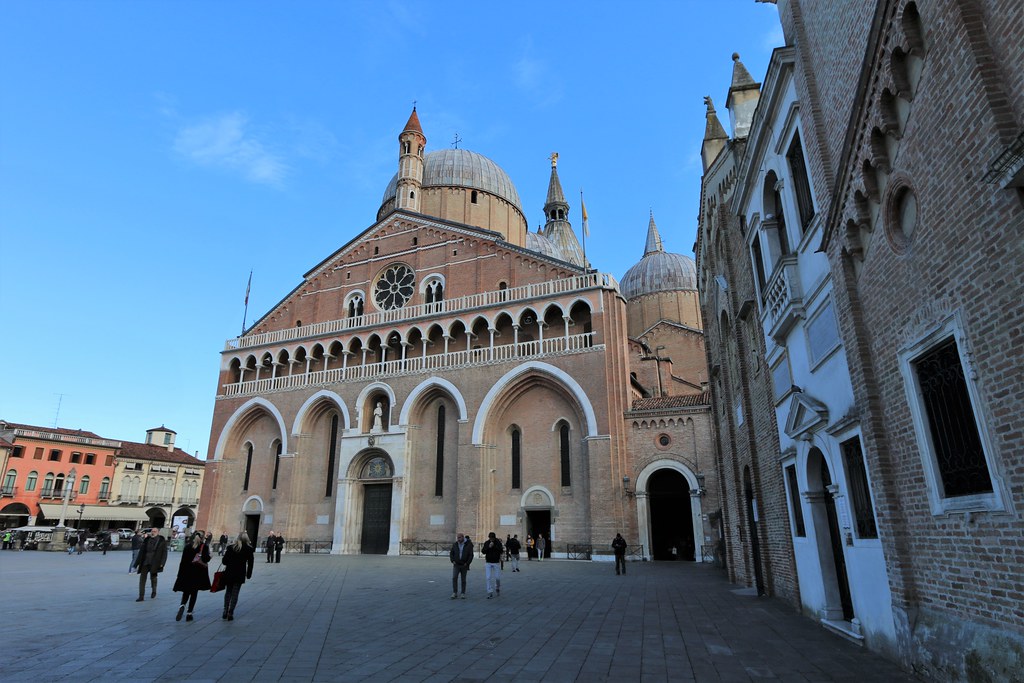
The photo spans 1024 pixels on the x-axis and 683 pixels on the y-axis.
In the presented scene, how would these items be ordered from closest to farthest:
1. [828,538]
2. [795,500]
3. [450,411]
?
1. [828,538]
2. [795,500]
3. [450,411]

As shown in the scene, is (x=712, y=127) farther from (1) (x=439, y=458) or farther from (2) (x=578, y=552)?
(1) (x=439, y=458)

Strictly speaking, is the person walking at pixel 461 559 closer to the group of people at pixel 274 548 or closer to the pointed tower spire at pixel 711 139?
the pointed tower spire at pixel 711 139

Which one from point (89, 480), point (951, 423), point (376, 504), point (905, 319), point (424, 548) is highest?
point (89, 480)

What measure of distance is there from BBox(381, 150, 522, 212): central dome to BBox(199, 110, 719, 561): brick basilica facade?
3.42m

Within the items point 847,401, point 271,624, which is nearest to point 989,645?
point 847,401

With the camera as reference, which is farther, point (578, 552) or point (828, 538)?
point (578, 552)

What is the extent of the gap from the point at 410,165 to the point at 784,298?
31541mm

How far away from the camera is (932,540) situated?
527 cm

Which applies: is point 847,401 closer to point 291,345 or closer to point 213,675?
point 213,675

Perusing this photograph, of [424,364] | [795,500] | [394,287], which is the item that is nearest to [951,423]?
[795,500]

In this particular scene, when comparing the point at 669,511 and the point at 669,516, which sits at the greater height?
the point at 669,511

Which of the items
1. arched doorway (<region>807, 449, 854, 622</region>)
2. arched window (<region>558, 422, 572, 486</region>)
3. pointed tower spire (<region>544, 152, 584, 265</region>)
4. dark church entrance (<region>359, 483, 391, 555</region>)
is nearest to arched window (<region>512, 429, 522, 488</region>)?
arched window (<region>558, 422, 572, 486</region>)

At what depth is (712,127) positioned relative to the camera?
15.5 metres

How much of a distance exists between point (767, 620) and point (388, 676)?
19.4 feet
